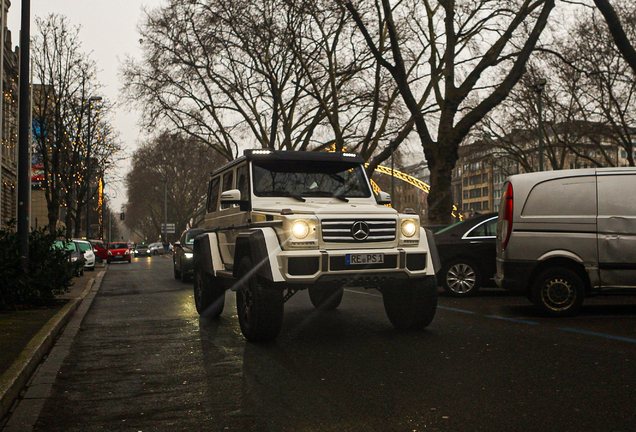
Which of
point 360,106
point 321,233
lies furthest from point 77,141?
point 321,233

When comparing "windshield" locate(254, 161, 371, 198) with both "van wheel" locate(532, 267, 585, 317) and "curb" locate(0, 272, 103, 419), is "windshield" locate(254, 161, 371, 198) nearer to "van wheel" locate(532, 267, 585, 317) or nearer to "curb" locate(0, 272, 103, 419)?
"van wheel" locate(532, 267, 585, 317)

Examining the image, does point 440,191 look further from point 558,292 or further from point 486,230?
point 558,292

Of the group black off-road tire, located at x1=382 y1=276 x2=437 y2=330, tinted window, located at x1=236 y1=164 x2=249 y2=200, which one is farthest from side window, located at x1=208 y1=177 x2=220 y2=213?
black off-road tire, located at x1=382 y1=276 x2=437 y2=330

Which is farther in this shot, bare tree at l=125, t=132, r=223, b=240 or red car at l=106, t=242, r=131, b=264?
bare tree at l=125, t=132, r=223, b=240

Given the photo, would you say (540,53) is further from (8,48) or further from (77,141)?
(8,48)

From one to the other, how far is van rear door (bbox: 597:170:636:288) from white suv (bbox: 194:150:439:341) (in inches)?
116

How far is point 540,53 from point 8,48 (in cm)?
3157

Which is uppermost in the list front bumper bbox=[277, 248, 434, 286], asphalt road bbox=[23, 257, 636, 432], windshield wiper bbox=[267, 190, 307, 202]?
windshield wiper bbox=[267, 190, 307, 202]

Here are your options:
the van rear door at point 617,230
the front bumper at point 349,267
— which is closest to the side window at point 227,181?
the front bumper at point 349,267

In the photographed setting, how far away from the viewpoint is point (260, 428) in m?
4.67

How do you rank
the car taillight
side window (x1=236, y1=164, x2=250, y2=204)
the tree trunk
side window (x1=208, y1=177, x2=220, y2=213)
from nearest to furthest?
side window (x1=236, y1=164, x2=250, y2=204) < the car taillight < side window (x1=208, y1=177, x2=220, y2=213) < the tree trunk

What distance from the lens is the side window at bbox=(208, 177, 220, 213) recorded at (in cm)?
1078

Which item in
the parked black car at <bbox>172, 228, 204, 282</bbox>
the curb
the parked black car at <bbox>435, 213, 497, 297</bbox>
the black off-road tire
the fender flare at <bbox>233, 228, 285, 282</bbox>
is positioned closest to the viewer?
the curb

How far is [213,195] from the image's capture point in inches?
438
